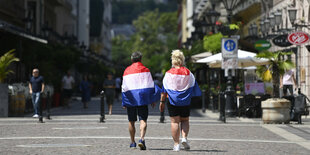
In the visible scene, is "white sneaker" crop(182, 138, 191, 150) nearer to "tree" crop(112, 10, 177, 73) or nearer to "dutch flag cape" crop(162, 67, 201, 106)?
"dutch flag cape" crop(162, 67, 201, 106)

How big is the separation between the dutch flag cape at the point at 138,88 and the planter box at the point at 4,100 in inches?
479

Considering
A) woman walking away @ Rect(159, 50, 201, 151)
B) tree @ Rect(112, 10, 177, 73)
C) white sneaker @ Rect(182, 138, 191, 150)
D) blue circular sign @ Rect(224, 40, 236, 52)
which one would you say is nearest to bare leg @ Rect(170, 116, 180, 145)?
woman walking away @ Rect(159, 50, 201, 151)

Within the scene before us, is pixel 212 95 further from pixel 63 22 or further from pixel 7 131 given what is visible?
pixel 63 22

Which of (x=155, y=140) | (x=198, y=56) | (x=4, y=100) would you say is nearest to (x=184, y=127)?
(x=155, y=140)

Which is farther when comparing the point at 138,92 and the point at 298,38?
the point at 298,38

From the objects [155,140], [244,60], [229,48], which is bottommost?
[155,140]

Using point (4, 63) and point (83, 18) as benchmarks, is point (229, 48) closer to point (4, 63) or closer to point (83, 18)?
point (4, 63)

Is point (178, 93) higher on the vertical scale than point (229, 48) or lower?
lower

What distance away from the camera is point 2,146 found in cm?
1211

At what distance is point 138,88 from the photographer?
12.1 metres

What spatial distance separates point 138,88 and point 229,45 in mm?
11291

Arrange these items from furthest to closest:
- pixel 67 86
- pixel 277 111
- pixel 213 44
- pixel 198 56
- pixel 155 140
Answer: pixel 67 86 → pixel 213 44 → pixel 198 56 → pixel 277 111 → pixel 155 140

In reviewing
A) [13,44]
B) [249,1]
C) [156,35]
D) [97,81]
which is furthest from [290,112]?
[156,35]

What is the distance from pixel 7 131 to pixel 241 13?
1451 inches
